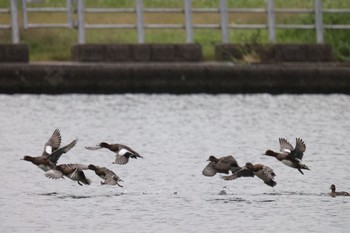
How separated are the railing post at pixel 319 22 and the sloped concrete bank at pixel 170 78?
2276 mm

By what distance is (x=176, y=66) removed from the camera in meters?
32.8

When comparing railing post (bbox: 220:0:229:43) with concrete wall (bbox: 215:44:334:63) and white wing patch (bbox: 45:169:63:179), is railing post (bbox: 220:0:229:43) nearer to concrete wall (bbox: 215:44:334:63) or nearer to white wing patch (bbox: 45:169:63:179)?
concrete wall (bbox: 215:44:334:63)

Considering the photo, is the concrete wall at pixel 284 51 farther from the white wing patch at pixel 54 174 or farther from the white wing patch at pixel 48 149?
the white wing patch at pixel 54 174

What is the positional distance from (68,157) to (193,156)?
1.87 metres

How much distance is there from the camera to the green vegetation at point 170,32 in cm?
3616

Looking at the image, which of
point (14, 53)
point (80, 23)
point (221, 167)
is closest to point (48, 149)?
point (221, 167)

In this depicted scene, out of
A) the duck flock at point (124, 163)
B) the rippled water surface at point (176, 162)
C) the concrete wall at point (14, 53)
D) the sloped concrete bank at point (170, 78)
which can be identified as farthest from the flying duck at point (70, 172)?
the concrete wall at point (14, 53)

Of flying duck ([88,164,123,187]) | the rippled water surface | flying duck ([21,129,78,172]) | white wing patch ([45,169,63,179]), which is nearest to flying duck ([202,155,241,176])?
the rippled water surface

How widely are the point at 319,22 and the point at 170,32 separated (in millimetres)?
5639

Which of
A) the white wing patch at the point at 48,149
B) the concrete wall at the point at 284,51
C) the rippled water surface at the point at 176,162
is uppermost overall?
the concrete wall at the point at 284,51

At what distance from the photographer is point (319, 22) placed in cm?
3541

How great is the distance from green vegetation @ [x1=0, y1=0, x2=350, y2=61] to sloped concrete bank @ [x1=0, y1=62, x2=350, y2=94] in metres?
1.72

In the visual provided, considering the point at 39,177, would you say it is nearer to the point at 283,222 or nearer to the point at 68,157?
the point at 68,157

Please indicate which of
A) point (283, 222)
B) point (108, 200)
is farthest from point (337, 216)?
point (108, 200)
